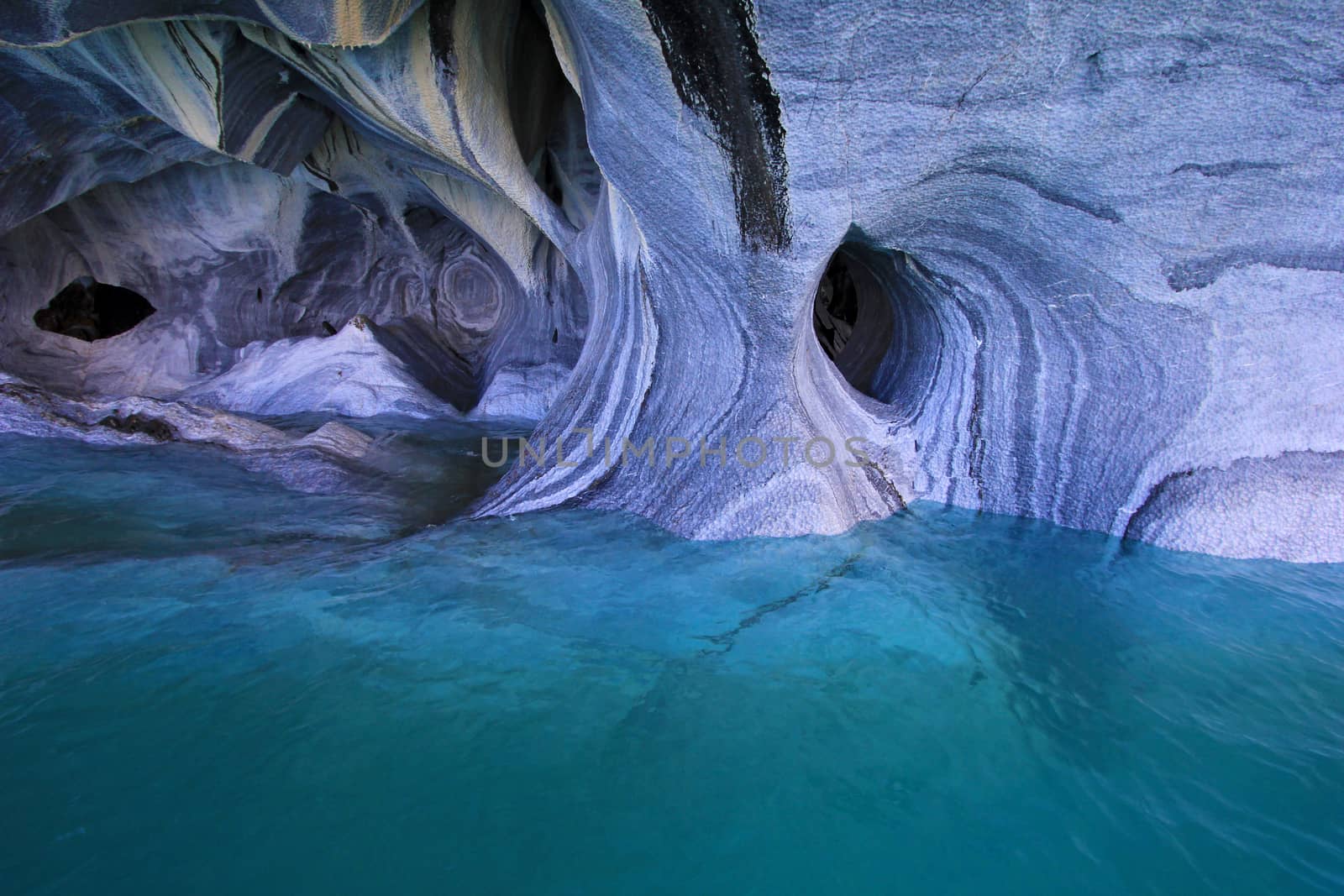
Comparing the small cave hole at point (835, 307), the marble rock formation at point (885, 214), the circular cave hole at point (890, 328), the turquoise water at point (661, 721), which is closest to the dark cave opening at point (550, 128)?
the marble rock formation at point (885, 214)

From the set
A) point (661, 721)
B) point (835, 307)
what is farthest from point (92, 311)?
point (661, 721)

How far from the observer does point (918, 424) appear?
130 inches

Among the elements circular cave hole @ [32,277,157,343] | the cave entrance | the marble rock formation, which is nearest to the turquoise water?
Result: the marble rock formation

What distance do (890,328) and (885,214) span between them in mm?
2272

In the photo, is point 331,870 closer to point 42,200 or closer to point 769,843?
point 769,843

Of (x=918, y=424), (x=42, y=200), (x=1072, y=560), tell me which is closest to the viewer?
(x=1072, y=560)

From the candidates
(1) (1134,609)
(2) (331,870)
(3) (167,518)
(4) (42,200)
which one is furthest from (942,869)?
(4) (42,200)

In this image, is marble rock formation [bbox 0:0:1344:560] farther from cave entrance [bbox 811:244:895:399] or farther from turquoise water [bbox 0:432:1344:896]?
turquoise water [bbox 0:432:1344:896]

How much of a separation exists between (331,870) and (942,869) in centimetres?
92

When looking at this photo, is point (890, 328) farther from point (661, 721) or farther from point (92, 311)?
point (92, 311)

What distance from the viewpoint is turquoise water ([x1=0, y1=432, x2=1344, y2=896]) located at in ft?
3.57

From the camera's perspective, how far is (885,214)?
2473 millimetres

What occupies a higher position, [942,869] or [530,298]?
[530,298]

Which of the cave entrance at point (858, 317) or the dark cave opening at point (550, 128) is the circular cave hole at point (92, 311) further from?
the cave entrance at point (858, 317)
